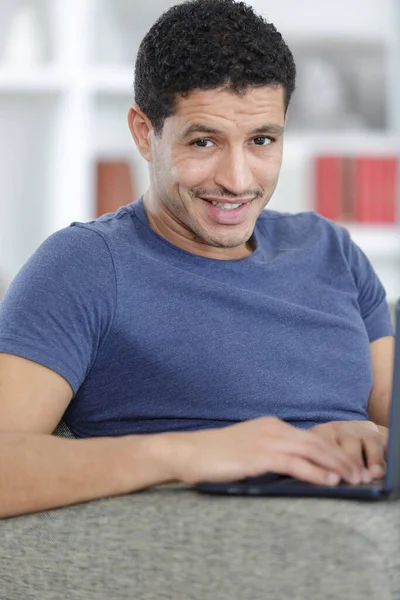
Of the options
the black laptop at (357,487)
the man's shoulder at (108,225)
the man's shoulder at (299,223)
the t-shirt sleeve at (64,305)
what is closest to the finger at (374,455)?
the black laptop at (357,487)

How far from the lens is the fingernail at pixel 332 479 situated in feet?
3.52

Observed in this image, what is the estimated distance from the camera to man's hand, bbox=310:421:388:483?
45.6 inches

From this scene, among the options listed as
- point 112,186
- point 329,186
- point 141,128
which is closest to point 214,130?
point 141,128

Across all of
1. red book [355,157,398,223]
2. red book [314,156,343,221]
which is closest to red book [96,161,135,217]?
red book [314,156,343,221]

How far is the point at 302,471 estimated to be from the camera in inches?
42.4

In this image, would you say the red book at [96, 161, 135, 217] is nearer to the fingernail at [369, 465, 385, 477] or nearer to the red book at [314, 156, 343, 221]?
the red book at [314, 156, 343, 221]

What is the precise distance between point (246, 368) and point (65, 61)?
2.61 m

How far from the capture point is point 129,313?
4.66 ft

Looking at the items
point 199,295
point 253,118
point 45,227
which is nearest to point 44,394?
point 199,295

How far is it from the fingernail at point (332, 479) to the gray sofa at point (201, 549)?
0.08 m

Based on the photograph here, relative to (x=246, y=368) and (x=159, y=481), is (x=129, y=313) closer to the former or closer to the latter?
(x=246, y=368)

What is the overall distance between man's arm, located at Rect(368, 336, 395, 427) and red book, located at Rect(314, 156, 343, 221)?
7.40 feet

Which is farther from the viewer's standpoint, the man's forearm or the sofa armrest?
the man's forearm

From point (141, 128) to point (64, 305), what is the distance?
0.37 m
